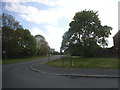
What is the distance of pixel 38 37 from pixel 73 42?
118 ft

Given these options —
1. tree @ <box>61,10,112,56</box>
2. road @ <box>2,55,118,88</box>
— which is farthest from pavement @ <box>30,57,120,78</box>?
tree @ <box>61,10,112,56</box>

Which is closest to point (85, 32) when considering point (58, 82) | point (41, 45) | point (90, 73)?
point (90, 73)

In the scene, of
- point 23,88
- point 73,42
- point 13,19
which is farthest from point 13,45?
point 23,88

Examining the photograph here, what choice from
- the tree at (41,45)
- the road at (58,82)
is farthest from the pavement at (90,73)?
the tree at (41,45)

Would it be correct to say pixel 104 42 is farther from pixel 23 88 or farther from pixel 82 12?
pixel 23 88

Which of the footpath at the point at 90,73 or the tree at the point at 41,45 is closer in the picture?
the footpath at the point at 90,73

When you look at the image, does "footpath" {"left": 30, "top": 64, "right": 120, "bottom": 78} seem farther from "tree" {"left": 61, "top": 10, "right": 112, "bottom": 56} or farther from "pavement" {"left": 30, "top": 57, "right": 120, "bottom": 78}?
"tree" {"left": 61, "top": 10, "right": 112, "bottom": 56}

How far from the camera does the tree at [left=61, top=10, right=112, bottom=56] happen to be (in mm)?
27328

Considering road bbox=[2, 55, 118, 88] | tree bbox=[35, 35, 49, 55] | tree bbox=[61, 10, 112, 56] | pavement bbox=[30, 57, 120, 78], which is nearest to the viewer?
road bbox=[2, 55, 118, 88]

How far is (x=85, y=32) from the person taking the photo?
28.5 meters

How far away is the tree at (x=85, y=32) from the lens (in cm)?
2733

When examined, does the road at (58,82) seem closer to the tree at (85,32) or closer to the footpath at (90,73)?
the footpath at (90,73)

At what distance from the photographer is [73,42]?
93.0ft

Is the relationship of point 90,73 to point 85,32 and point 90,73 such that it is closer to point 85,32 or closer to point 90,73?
point 90,73
